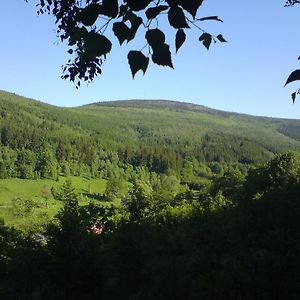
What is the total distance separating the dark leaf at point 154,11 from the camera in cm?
268

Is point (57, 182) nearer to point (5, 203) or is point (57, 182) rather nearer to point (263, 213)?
point (5, 203)

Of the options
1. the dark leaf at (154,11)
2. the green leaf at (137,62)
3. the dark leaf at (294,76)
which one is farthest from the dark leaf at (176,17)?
the dark leaf at (294,76)

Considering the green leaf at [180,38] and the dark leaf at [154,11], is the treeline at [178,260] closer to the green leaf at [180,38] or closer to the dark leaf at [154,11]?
the green leaf at [180,38]

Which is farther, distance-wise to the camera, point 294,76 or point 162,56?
point 294,76

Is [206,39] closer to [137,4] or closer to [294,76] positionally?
[294,76]

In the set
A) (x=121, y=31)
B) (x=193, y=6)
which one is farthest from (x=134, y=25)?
(x=193, y=6)

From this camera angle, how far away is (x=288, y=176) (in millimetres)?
74375

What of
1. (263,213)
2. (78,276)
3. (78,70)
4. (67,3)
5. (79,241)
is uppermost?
(67,3)

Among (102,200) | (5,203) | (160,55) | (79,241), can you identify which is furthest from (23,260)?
(102,200)

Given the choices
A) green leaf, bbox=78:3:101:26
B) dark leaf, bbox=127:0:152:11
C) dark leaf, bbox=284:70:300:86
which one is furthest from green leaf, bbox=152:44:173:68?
dark leaf, bbox=284:70:300:86

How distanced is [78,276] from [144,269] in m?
6.27

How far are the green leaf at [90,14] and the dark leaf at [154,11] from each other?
0.30 metres

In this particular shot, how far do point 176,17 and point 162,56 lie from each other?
251mm

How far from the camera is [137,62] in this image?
2760 millimetres
